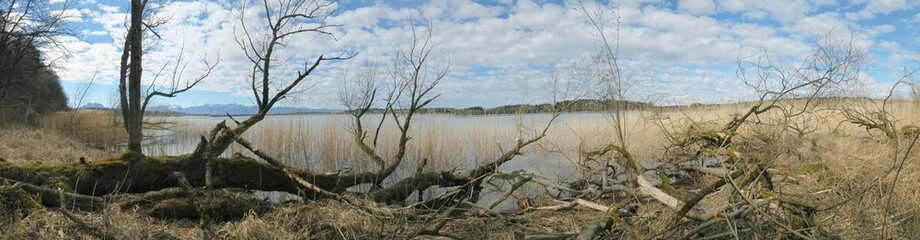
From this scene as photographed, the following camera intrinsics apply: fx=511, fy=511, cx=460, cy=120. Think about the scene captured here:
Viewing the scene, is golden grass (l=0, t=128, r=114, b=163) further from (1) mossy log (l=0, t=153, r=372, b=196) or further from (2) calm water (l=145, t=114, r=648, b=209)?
(1) mossy log (l=0, t=153, r=372, b=196)

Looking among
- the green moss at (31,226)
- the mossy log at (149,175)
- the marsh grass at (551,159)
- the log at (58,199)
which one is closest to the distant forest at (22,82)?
the marsh grass at (551,159)

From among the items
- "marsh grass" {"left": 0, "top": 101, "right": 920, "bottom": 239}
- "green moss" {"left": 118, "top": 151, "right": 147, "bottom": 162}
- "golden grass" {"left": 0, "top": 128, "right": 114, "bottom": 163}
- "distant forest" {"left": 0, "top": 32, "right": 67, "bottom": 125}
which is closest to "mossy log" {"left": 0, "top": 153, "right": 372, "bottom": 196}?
"green moss" {"left": 118, "top": 151, "right": 147, "bottom": 162}

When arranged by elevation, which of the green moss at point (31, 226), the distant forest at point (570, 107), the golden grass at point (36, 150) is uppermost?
the distant forest at point (570, 107)

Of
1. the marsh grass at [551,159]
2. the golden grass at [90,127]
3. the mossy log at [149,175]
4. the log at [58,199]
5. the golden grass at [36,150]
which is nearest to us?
the marsh grass at [551,159]

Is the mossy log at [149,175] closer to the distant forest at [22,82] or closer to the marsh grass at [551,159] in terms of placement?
the marsh grass at [551,159]

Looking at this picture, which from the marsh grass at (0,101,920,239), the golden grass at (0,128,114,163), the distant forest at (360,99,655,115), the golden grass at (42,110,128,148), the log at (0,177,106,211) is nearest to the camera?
the marsh grass at (0,101,920,239)

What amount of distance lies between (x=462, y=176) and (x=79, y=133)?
1524 centimetres

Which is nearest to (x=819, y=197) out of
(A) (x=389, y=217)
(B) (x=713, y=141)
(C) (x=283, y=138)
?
(B) (x=713, y=141)

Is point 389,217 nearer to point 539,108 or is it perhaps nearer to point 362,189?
point 362,189

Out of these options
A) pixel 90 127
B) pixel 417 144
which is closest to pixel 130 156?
pixel 417 144

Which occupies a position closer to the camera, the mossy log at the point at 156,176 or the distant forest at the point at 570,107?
the mossy log at the point at 156,176

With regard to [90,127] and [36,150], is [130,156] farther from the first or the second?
[90,127]

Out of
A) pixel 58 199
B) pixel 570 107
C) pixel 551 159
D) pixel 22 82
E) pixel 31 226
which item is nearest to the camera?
pixel 31 226

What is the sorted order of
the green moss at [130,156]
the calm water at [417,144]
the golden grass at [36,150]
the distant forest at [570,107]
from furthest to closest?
the calm water at [417,144]
the golden grass at [36,150]
the distant forest at [570,107]
the green moss at [130,156]
